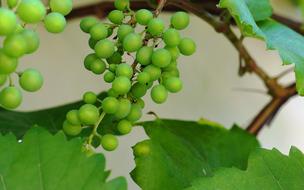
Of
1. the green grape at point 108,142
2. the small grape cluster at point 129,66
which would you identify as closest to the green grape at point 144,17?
the small grape cluster at point 129,66

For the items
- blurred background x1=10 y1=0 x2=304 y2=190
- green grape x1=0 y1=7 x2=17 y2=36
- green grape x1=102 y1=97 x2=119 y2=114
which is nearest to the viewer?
green grape x1=0 y1=7 x2=17 y2=36

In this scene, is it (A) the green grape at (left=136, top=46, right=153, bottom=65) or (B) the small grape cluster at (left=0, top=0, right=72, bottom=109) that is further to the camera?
(A) the green grape at (left=136, top=46, right=153, bottom=65)

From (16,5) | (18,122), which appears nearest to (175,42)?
(16,5)

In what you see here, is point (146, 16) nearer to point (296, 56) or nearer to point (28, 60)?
point (296, 56)

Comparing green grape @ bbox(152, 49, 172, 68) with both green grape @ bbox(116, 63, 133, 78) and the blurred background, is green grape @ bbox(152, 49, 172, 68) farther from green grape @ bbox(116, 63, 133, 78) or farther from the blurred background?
the blurred background

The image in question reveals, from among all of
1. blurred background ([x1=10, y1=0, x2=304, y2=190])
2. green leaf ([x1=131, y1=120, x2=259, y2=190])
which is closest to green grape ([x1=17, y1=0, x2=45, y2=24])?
green leaf ([x1=131, y1=120, x2=259, y2=190])

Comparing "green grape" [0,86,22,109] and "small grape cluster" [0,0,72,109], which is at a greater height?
"small grape cluster" [0,0,72,109]

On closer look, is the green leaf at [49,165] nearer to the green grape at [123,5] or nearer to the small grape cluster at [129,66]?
the small grape cluster at [129,66]
